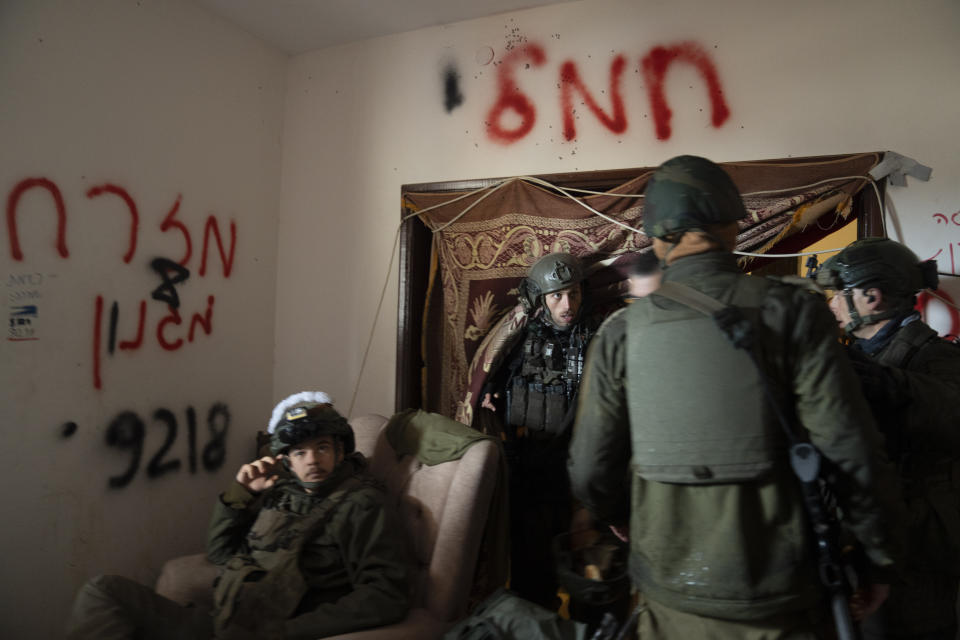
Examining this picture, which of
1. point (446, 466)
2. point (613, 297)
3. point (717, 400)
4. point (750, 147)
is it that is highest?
point (750, 147)

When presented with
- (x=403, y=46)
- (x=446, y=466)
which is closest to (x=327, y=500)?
(x=446, y=466)

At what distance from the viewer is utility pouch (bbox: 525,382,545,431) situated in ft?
9.07

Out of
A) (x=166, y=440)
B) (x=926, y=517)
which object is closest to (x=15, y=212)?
(x=166, y=440)

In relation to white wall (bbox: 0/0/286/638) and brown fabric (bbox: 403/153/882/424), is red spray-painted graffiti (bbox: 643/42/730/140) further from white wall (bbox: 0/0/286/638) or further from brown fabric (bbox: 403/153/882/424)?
white wall (bbox: 0/0/286/638)

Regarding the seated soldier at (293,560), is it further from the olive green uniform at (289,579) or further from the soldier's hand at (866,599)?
the soldier's hand at (866,599)

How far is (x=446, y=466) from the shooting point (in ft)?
7.39

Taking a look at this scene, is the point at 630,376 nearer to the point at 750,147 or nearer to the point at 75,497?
the point at 750,147

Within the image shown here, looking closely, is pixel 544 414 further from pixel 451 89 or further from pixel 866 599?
pixel 451 89

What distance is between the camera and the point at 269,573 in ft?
6.27

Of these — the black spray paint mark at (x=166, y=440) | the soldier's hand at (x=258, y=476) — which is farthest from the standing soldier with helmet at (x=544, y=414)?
the black spray paint mark at (x=166, y=440)

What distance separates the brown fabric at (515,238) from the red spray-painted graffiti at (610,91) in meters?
0.29

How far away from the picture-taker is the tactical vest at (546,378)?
8.99ft

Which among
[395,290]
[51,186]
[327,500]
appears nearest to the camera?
[327,500]

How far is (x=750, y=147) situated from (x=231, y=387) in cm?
300
